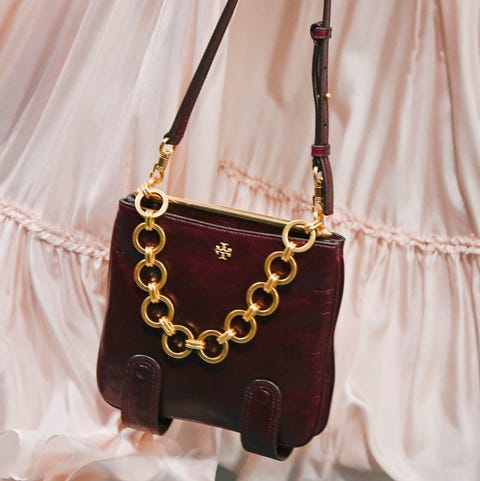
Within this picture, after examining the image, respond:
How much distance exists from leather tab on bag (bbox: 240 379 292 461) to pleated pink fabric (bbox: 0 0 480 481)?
0.37 feet

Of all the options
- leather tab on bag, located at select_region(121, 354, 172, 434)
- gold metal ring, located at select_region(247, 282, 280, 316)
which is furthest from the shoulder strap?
leather tab on bag, located at select_region(121, 354, 172, 434)

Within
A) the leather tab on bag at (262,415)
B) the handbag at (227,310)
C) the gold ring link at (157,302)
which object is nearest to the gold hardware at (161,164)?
the handbag at (227,310)

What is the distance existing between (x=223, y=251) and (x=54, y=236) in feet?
0.96

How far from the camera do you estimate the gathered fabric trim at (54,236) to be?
86cm

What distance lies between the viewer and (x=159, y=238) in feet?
2.24

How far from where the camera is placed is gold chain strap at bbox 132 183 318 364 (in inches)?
25.6

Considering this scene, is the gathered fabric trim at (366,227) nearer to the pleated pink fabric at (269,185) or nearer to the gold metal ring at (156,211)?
the pleated pink fabric at (269,185)

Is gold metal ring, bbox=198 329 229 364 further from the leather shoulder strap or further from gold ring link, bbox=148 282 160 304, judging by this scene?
the leather shoulder strap

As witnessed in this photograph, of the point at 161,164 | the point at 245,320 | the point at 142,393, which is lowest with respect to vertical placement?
the point at 142,393

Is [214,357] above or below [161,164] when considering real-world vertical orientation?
below

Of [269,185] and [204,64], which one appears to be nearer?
[204,64]

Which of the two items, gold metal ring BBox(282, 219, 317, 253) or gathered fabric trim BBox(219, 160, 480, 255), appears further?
gathered fabric trim BBox(219, 160, 480, 255)

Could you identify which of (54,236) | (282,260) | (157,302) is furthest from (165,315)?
(54,236)

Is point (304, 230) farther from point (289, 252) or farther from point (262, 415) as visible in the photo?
point (262, 415)
